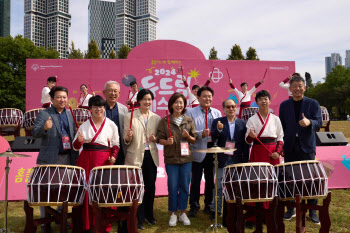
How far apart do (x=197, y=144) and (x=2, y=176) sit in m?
3.25

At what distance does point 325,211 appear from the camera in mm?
3020

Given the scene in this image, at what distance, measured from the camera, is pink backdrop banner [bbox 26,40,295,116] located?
9.30 m

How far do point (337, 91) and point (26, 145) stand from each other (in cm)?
4107

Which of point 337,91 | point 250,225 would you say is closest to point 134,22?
point 337,91

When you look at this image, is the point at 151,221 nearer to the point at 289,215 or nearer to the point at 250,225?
the point at 250,225

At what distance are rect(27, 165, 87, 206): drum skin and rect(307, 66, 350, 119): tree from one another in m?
41.5

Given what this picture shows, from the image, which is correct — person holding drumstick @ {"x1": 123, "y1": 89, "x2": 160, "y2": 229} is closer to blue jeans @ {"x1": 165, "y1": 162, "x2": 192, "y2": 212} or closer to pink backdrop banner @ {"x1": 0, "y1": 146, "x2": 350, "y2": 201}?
blue jeans @ {"x1": 165, "y1": 162, "x2": 192, "y2": 212}

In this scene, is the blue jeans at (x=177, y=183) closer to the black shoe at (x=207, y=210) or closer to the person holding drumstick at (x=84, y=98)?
the black shoe at (x=207, y=210)

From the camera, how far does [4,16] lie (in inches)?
2699

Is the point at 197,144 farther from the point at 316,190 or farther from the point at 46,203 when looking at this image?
the point at 46,203

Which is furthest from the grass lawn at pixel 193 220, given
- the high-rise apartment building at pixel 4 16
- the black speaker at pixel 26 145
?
the high-rise apartment building at pixel 4 16

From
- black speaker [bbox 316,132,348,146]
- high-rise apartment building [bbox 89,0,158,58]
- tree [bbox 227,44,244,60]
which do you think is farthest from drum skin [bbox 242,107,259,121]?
high-rise apartment building [bbox 89,0,158,58]

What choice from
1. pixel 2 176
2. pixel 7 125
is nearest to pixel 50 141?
pixel 2 176

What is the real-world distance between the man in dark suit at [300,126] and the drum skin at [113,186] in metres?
2.04
